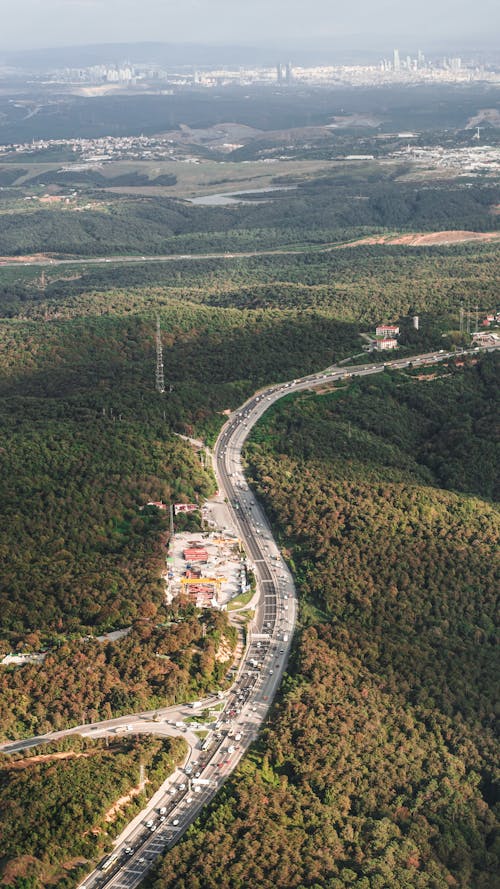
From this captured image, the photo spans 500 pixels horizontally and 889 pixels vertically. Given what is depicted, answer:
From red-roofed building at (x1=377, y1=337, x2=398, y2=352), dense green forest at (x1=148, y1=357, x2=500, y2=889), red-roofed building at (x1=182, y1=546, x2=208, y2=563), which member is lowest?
dense green forest at (x1=148, y1=357, x2=500, y2=889)

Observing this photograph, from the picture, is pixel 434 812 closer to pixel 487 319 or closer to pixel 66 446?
pixel 66 446

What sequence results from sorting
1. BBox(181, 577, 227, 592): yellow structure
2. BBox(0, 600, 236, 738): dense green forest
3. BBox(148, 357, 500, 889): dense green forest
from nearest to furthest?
BBox(148, 357, 500, 889): dense green forest
BBox(0, 600, 236, 738): dense green forest
BBox(181, 577, 227, 592): yellow structure

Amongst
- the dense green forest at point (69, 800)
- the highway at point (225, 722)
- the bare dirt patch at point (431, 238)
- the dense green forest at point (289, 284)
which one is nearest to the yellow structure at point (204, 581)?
the highway at point (225, 722)

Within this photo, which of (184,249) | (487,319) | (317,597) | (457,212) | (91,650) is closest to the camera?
(91,650)

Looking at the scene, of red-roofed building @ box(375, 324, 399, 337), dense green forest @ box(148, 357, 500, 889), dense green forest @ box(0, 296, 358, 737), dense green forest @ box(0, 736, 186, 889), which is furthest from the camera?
red-roofed building @ box(375, 324, 399, 337)

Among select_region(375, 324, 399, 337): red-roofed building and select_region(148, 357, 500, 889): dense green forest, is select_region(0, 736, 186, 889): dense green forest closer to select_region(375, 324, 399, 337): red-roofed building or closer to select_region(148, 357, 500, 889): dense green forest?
select_region(148, 357, 500, 889): dense green forest

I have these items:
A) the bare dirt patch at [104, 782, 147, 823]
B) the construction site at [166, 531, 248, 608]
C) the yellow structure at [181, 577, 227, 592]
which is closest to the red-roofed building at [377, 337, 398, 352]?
the construction site at [166, 531, 248, 608]

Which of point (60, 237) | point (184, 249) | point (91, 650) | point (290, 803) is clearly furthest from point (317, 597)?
point (60, 237)

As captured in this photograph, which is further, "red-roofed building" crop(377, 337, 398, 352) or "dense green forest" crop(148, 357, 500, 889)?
"red-roofed building" crop(377, 337, 398, 352)
